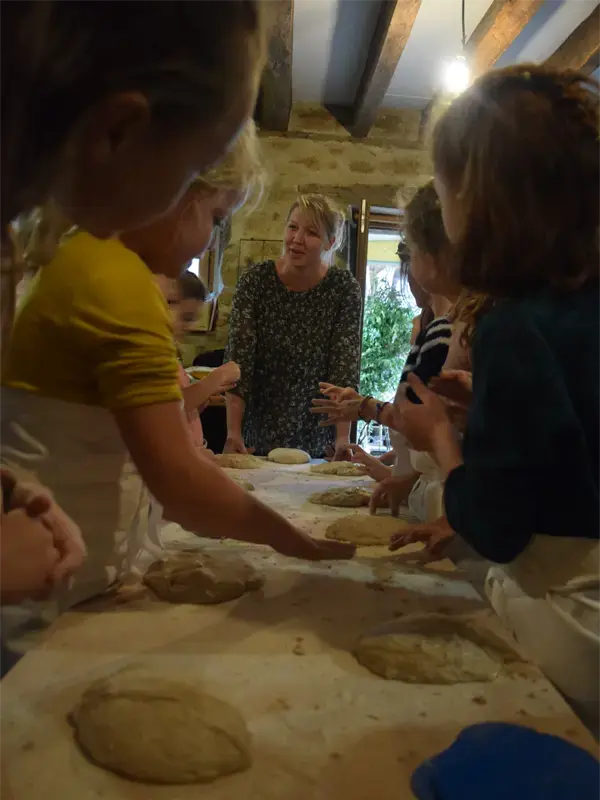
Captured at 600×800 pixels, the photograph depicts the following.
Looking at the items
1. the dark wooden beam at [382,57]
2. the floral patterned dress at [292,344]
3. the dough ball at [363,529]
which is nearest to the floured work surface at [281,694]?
the dough ball at [363,529]

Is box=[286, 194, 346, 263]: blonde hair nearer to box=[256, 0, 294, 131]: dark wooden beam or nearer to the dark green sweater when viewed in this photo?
box=[256, 0, 294, 131]: dark wooden beam

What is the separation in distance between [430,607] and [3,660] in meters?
0.54

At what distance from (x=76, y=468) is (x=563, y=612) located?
2.01 ft

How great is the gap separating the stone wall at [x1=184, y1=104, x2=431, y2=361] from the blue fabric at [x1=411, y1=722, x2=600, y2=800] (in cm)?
390

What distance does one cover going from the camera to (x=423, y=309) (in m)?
2.10

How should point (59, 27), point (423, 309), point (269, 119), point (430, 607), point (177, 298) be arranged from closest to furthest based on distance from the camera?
point (59, 27), point (430, 607), point (177, 298), point (423, 309), point (269, 119)

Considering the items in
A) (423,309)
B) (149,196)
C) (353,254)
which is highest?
(353,254)

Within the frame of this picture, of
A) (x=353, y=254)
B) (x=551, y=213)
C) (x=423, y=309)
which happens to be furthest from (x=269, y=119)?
(x=551, y=213)

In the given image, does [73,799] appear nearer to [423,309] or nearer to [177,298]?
[177,298]

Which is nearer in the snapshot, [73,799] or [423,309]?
[73,799]

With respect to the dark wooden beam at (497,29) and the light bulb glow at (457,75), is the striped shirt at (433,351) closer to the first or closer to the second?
the light bulb glow at (457,75)

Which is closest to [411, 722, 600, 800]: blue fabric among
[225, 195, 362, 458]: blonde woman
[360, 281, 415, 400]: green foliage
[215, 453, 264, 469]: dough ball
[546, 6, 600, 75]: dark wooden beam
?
[215, 453, 264, 469]: dough ball

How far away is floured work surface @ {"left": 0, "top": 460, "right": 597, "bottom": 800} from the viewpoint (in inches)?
19.6

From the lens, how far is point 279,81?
355cm
